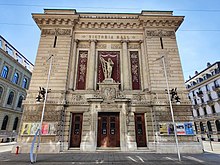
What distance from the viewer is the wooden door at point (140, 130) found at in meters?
13.2

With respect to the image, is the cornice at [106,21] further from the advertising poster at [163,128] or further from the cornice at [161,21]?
the advertising poster at [163,128]

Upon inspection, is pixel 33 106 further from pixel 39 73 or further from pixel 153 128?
pixel 153 128

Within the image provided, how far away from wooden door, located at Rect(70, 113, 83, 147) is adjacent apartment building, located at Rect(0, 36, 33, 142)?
65.6ft

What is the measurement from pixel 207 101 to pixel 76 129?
35.0 meters

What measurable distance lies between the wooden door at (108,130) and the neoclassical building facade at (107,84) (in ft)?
0.29

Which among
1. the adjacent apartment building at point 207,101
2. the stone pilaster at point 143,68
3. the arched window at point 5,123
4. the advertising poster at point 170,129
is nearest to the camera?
the advertising poster at point 170,129

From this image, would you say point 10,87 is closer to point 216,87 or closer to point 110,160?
point 110,160

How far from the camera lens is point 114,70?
1588cm

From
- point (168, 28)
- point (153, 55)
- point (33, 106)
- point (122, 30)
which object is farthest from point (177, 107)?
point (33, 106)

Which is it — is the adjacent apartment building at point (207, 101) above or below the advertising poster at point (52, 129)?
above

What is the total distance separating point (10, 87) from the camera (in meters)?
28.6

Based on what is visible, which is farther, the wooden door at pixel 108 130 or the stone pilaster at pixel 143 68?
the stone pilaster at pixel 143 68

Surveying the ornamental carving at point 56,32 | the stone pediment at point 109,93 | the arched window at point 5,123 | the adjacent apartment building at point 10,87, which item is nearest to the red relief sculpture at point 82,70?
the stone pediment at point 109,93

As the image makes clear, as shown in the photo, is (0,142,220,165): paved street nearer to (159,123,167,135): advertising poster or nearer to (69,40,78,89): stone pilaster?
(159,123,167,135): advertising poster
